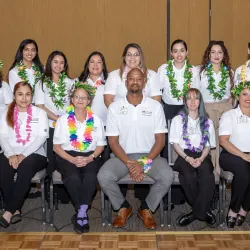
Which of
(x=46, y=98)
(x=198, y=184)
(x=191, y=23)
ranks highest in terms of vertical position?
(x=191, y=23)

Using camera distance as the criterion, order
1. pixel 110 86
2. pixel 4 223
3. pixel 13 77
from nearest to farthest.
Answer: pixel 4 223 → pixel 110 86 → pixel 13 77

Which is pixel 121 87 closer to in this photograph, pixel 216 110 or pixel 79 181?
pixel 216 110

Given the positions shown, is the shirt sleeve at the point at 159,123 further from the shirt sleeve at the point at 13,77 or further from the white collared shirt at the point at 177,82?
the shirt sleeve at the point at 13,77

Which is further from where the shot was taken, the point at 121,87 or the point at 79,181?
the point at 121,87

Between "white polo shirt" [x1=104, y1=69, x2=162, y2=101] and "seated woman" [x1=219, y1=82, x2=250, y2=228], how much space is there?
0.82m

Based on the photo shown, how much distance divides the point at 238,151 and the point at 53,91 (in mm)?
2001

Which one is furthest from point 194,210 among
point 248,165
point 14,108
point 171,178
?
point 14,108

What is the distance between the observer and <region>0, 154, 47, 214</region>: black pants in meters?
4.24

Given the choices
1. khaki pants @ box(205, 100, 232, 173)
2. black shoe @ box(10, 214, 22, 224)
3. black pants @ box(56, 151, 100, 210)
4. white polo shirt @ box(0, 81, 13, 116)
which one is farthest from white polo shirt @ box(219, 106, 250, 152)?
white polo shirt @ box(0, 81, 13, 116)

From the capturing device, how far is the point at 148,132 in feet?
15.0

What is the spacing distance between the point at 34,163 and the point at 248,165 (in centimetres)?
197

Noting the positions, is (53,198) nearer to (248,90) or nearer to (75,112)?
(75,112)

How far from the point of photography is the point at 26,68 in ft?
17.3

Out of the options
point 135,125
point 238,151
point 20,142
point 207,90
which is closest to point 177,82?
point 207,90
